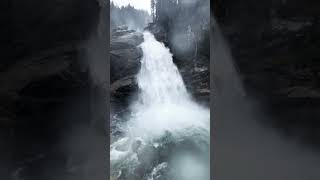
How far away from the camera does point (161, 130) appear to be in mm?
15516

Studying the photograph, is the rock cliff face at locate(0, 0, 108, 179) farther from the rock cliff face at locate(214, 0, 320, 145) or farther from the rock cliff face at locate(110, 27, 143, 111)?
the rock cliff face at locate(110, 27, 143, 111)

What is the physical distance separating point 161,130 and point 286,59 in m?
13.4

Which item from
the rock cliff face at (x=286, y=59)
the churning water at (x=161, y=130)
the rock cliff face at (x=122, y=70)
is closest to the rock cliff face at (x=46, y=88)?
the rock cliff face at (x=286, y=59)

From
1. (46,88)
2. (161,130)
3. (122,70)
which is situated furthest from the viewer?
(122,70)

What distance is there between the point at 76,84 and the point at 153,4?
698 inches

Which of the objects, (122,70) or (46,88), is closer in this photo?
(46,88)

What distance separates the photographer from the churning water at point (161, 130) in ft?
43.2

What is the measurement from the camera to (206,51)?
1622cm

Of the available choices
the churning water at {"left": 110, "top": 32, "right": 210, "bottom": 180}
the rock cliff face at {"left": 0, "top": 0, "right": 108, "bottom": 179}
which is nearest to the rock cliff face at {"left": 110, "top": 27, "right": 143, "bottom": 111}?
the churning water at {"left": 110, "top": 32, "right": 210, "bottom": 180}

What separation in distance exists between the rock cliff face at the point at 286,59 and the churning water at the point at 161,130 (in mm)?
10727

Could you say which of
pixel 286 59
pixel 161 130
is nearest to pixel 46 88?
pixel 286 59

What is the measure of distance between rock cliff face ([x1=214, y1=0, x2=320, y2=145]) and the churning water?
10727 millimetres

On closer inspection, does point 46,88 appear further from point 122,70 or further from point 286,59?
point 122,70

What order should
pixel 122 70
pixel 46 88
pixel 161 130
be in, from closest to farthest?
1. pixel 46 88
2. pixel 161 130
3. pixel 122 70
